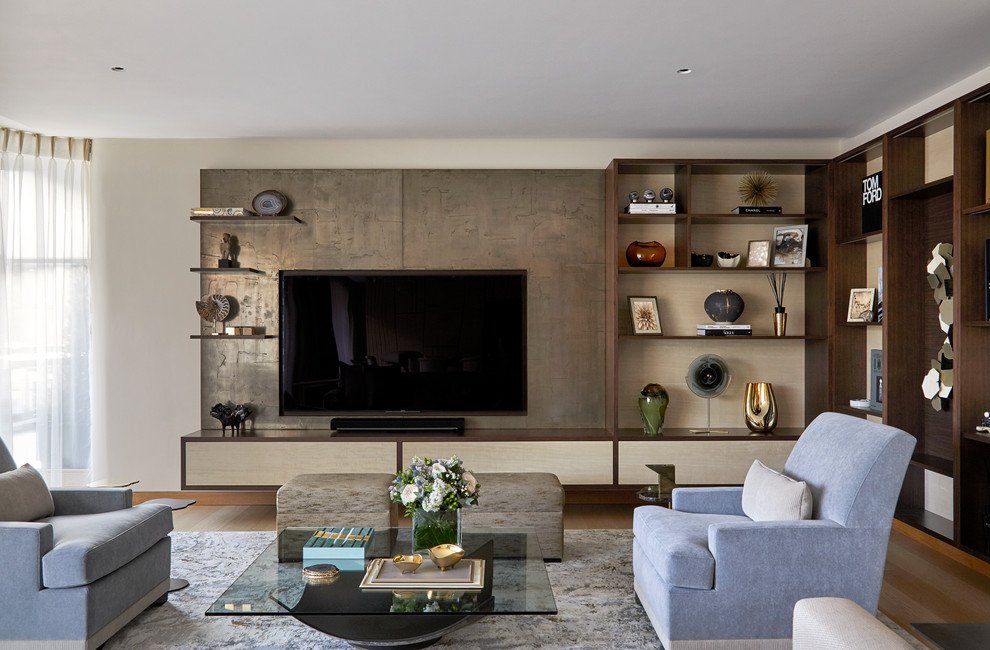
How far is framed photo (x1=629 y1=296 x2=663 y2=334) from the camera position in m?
5.11

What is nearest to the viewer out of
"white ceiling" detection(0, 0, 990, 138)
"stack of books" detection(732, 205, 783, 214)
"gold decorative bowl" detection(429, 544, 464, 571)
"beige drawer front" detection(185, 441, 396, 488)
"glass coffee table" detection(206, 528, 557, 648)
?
"glass coffee table" detection(206, 528, 557, 648)

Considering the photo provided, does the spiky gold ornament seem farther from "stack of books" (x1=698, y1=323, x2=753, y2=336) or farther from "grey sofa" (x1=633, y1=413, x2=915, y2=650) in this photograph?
"grey sofa" (x1=633, y1=413, x2=915, y2=650)

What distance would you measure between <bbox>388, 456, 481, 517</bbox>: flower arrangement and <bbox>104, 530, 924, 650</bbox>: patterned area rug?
502 millimetres

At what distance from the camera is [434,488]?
2.81 m

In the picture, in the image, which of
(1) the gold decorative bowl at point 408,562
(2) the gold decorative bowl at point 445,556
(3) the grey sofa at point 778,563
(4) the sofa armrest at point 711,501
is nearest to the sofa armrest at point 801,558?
(3) the grey sofa at point 778,563

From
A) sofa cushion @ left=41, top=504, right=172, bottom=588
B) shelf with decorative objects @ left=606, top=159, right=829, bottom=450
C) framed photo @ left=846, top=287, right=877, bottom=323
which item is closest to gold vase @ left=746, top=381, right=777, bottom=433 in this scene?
shelf with decorative objects @ left=606, top=159, right=829, bottom=450

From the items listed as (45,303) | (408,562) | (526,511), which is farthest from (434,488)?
(45,303)

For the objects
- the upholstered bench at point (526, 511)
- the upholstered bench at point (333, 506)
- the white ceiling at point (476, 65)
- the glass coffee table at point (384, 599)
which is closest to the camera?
the glass coffee table at point (384, 599)

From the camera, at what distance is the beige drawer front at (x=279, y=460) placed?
187 inches

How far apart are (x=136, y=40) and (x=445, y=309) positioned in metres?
2.52

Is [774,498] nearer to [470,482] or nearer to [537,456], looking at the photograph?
Answer: [470,482]

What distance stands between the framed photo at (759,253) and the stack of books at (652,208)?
66 cm

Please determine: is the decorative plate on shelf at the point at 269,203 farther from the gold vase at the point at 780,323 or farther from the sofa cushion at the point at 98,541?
the gold vase at the point at 780,323

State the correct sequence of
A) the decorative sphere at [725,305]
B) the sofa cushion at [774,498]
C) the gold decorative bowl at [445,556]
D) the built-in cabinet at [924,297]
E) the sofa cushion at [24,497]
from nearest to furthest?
1. the gold decorative bowl at [445,556]
2. the sofa cushion at [774,498]
3. the sofa cushion at [24,497]
4. the built-in cabinet at [924,297]
5. the decorative sphere at [725,305]
